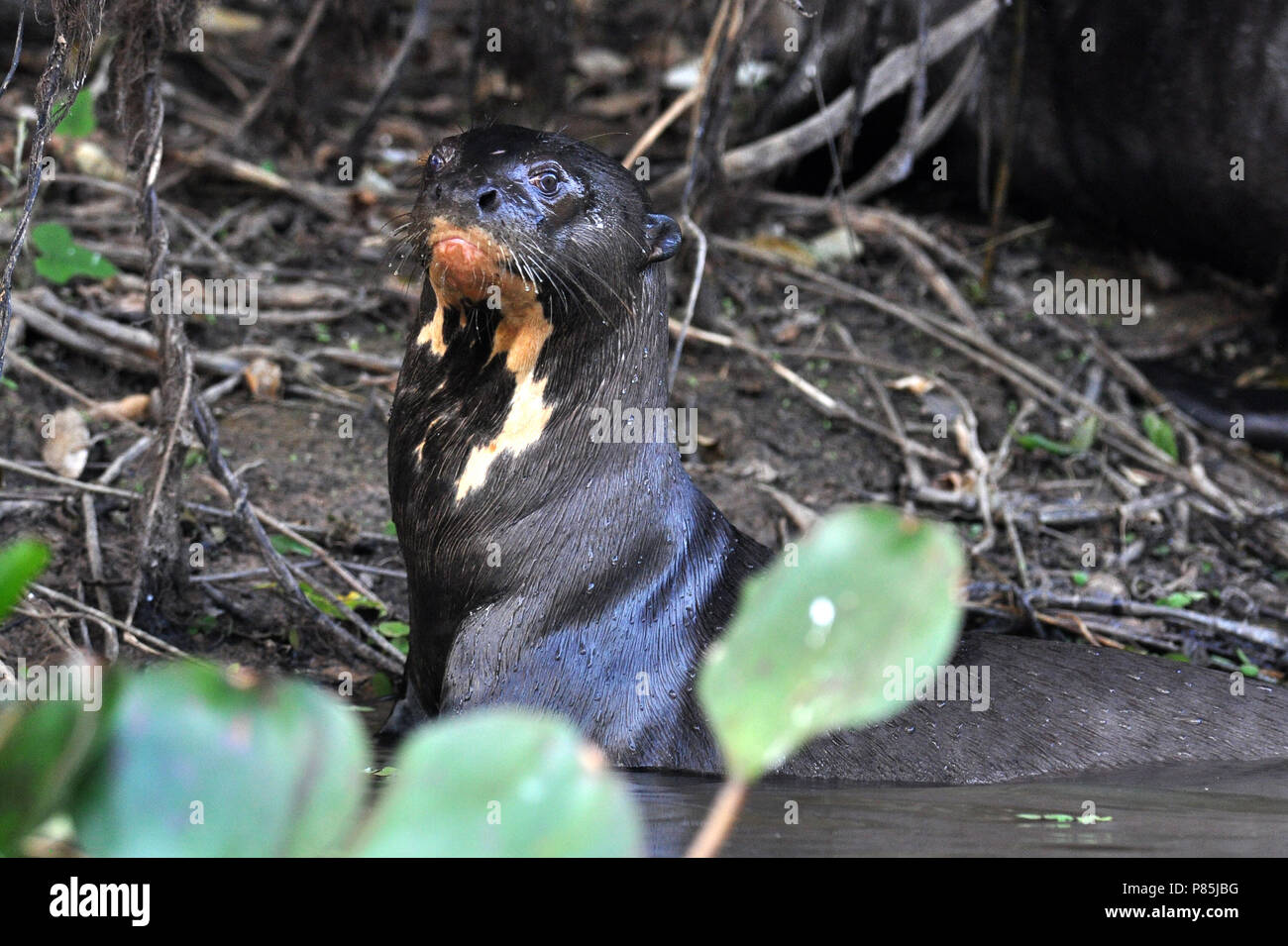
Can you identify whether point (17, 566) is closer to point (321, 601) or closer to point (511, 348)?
point (511, 348)

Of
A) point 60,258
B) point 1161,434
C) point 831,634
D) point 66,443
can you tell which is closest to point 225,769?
point 831,634

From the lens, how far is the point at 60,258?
4938 mm

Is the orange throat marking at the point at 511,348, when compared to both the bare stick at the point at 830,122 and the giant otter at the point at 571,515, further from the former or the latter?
the bare stick at the point at 830,122

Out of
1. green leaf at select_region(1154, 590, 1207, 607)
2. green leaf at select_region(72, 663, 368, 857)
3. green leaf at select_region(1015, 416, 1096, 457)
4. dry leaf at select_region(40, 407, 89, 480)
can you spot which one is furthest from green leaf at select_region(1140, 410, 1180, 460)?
green leaf at select_region(72, 663, 368, 857)

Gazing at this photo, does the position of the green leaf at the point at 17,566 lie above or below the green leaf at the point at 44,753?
above

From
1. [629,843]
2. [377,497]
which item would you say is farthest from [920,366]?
[629,843]

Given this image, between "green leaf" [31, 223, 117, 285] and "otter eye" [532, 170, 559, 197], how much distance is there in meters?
2.37

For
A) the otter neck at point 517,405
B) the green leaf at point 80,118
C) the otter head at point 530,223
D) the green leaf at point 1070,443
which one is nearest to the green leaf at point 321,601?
the otter neck at point 517,405

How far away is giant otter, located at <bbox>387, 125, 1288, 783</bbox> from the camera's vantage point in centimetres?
324

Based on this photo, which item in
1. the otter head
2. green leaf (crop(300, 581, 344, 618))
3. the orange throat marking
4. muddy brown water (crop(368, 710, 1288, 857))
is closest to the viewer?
muddy brown water (crop(368, 710, 1288, 857))

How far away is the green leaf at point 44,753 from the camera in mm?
896

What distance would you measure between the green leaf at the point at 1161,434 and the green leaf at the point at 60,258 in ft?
12.1

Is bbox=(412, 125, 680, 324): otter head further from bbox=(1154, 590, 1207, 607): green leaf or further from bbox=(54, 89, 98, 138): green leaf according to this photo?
bbox=(1154, 590, 1207, 607): green leaf

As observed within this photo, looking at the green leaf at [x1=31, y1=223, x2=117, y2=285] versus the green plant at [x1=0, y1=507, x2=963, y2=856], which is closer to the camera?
the green plant at [x1=0, y1=507, x2=963, y2=856]
